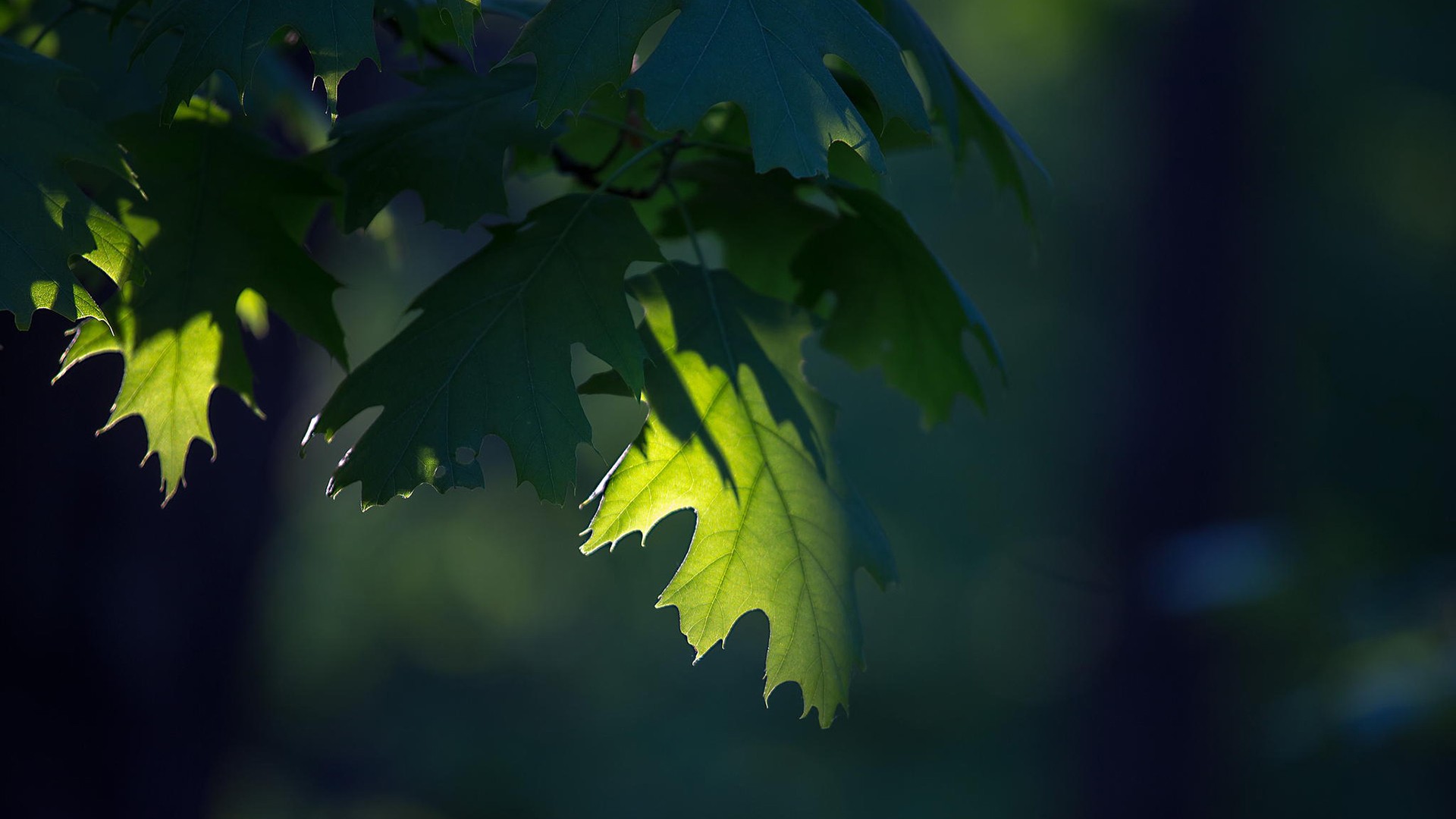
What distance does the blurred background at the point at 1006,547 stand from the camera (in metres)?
3.10

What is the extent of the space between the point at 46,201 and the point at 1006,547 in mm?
14028

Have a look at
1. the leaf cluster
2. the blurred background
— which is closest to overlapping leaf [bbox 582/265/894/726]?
the leaf cluster

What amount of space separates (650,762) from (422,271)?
254 inches

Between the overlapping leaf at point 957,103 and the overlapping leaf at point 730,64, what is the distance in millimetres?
279

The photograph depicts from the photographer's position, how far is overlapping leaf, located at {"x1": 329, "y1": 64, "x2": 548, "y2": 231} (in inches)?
52.3

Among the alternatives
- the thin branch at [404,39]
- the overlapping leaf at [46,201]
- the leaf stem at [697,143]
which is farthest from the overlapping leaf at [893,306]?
the overlapping leaf at [46,201]

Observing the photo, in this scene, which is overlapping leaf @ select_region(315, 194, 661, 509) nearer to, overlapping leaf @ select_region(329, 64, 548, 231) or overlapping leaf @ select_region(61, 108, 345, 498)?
overlapping leaf @ select_region(329, 64, 548, 231)

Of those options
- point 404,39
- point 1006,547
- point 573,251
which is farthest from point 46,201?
point 1006,547

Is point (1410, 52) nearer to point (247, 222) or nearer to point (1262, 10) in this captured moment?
point (1262, 10)

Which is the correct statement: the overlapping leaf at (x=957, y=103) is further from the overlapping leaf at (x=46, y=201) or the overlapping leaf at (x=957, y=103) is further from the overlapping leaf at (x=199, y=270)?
the overlapping leaf at (x=46, y=201)

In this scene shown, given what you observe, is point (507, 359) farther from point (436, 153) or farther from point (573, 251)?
point (436, 153)

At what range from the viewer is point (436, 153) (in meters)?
1.35

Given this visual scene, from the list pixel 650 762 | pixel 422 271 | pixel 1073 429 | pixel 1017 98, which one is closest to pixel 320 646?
pixel 650 762

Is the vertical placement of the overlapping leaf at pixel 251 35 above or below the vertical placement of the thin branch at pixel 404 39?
above
